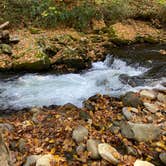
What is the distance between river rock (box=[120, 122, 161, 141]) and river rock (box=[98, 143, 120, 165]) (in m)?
0.60

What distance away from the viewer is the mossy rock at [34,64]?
10.0m

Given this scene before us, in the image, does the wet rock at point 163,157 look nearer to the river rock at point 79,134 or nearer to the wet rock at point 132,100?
the river rock at point 79,134

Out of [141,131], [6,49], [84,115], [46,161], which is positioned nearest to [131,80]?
[84,115]

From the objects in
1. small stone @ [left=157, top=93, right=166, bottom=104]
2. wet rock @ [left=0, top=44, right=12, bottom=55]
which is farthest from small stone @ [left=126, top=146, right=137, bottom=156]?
wet rock @ [left=0, top=44, right=12, bottom=55]

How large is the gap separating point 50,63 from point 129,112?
465 centimetres

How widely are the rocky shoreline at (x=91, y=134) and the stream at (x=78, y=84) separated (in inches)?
27.8

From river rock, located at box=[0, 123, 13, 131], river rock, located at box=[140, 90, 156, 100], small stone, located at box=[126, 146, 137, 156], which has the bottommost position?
river rock, located at box=[140, 90, 156, 100]

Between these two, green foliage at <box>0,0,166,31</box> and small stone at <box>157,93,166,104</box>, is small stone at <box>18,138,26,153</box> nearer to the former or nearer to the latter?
small stone at <box>157,93,166,104</box>

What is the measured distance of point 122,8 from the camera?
14.8 m

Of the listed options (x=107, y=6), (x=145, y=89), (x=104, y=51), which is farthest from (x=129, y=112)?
(x=107, y=6)

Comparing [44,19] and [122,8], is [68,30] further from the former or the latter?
[122,8]

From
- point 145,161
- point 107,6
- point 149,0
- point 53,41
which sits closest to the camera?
point 145,161

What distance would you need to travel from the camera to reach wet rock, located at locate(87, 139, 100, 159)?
512 centimetres

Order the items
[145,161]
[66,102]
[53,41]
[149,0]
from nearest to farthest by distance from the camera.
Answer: [145,161] < [66,102] < [53,41] < [149,0]
